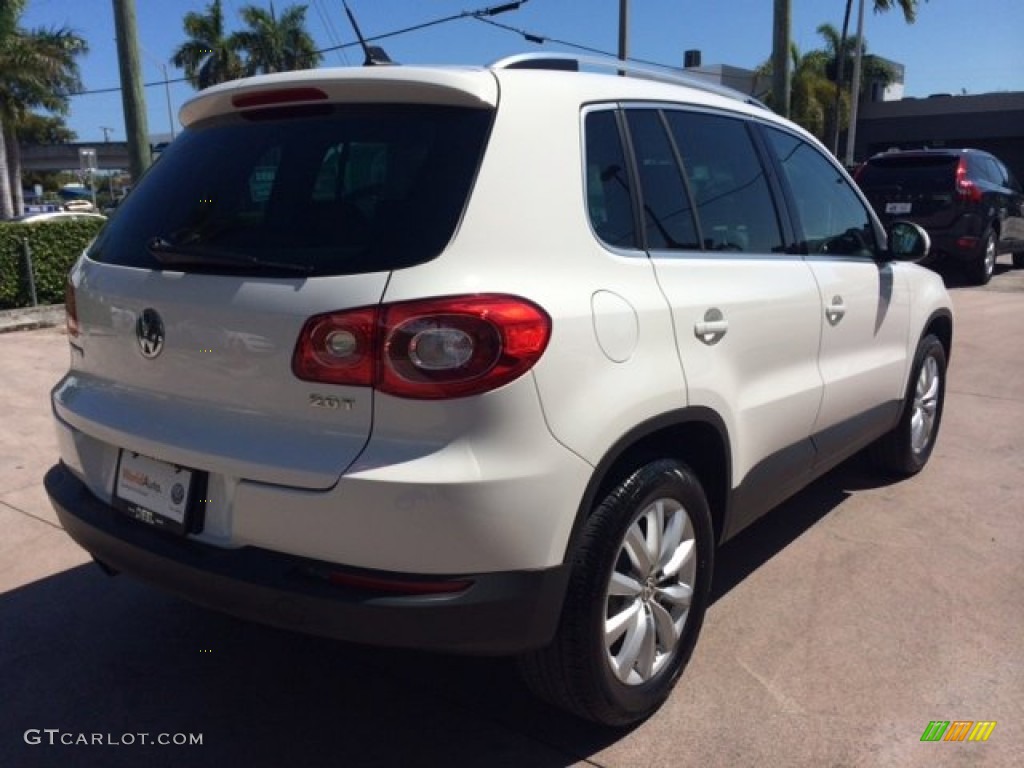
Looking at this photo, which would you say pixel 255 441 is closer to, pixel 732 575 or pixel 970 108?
pixel 732 575

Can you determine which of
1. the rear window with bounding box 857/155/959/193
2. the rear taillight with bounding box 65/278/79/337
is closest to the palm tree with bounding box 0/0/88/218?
the rear window with bounding box 857/155/959/193

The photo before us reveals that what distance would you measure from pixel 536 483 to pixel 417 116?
3.20ft

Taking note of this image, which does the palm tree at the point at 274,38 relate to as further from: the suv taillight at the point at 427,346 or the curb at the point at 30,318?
the suv taillight at the point at 427,346

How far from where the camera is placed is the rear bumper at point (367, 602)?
2.11 m

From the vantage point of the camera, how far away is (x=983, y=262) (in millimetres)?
12664

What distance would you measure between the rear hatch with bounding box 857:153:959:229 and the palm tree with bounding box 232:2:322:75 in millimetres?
30860

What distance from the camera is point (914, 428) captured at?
4.79 meters

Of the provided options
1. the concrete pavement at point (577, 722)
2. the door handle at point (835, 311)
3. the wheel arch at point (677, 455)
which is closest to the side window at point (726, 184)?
the door handle at point (835, 311)

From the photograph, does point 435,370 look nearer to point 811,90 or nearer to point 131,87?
point 131,87

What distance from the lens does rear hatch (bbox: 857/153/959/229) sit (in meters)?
11.8

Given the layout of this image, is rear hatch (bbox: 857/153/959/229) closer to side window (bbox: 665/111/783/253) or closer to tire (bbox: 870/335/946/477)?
tire (bbox: 870/335/946/477)

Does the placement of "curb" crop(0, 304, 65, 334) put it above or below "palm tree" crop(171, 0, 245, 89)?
below

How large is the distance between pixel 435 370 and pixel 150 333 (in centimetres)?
90

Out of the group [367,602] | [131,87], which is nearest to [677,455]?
[367,602]
